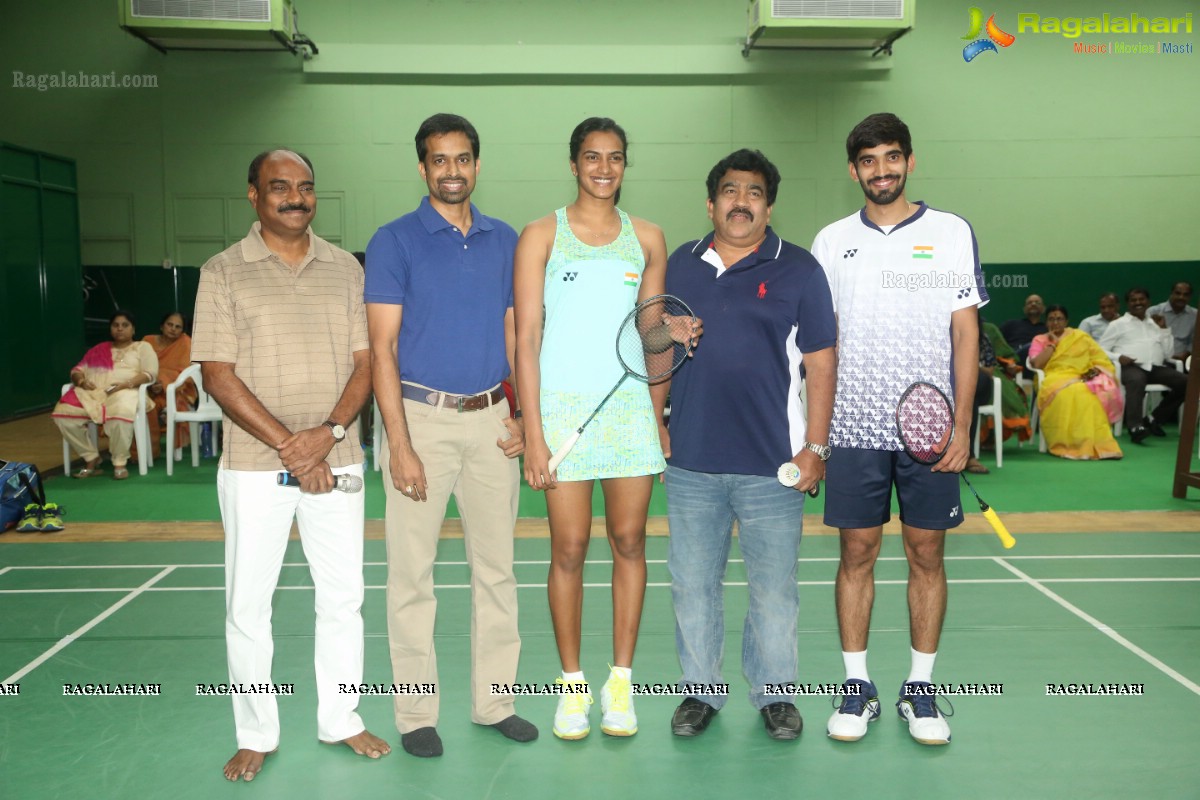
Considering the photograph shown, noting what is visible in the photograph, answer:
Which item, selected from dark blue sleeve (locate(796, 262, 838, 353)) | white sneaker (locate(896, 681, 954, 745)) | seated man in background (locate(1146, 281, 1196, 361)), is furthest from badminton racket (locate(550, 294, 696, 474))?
seated man in background (locate(1146, 281, 1196, 361))

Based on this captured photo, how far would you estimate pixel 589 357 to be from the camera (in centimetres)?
359

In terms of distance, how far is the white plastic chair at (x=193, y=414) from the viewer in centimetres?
1002

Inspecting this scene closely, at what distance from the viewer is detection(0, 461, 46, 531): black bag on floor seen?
7.42m

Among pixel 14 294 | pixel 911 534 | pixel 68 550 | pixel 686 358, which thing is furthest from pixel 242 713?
pixel 14 294

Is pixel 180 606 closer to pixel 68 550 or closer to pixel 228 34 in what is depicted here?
pixel 68 550

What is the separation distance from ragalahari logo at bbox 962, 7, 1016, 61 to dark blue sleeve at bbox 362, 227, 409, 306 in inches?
532

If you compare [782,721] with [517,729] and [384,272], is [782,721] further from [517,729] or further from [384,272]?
[384,272]

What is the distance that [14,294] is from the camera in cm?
1336

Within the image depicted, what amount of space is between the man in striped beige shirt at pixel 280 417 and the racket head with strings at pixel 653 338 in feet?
3.08

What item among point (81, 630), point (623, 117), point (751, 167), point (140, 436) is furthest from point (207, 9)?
point (751, 167)

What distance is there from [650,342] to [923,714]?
176 centimetres

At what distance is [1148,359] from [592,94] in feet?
26.9

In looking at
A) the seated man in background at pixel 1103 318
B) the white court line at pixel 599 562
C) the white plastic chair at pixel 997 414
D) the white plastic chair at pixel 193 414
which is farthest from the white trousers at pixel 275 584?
the seated man in background at pixel 1103 318

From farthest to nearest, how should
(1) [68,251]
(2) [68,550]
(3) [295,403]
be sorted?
(1) [68,251] < (2) [68,550] < (3) [295,403]
